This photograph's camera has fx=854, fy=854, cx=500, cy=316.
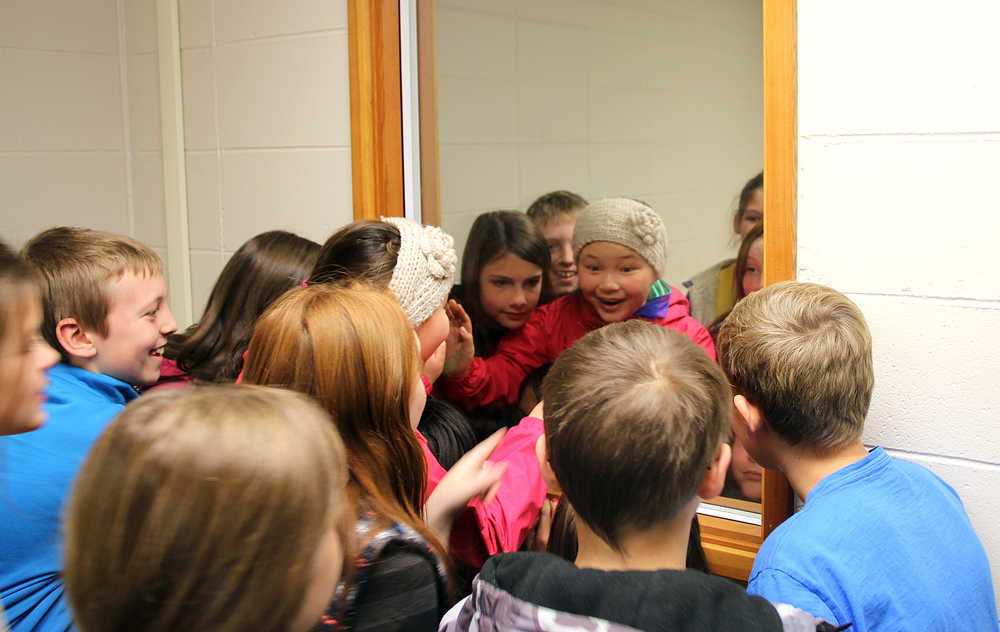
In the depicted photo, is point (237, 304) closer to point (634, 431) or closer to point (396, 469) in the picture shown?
point (396, 469)

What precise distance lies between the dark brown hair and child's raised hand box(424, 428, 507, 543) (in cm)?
110

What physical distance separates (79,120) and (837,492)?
258 cm

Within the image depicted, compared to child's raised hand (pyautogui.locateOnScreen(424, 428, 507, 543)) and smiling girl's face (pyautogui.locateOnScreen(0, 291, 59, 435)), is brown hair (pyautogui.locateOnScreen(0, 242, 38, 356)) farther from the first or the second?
child's raised hand (pyautogui.locateOnScreen(424, 428, 507, 543))

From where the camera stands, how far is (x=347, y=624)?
41.1 inches

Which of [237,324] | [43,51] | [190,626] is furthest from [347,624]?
[43,51]

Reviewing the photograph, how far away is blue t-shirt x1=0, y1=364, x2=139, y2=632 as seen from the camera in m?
1.33

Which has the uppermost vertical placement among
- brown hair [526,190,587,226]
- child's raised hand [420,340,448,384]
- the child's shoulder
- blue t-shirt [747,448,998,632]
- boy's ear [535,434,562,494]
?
brown hair [526,190,587,226]

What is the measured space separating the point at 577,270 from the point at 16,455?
4.70ft

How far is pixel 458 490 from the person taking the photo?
134cm

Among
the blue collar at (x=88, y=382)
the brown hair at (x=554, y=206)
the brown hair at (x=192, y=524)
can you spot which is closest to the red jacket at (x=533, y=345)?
the brown hair at (x=554, y=206)

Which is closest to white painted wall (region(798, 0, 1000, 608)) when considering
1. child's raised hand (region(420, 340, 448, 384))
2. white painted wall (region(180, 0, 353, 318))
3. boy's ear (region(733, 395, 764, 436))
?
boy's ear (region(733, 395, 764, 436))

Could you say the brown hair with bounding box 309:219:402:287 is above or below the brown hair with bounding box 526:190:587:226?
below

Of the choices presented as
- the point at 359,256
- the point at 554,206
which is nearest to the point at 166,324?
the point at 359,256

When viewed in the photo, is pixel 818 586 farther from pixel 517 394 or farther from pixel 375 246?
pixel 517 394
